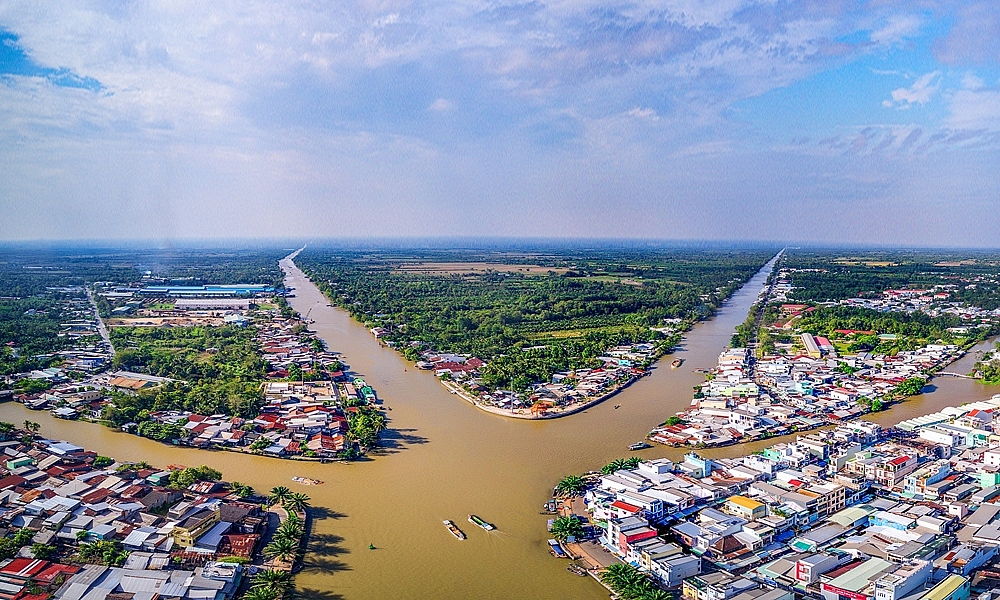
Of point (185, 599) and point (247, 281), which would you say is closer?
point (185, 599)

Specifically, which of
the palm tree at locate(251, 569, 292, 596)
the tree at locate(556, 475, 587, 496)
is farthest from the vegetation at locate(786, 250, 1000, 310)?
the palm tree at locate(251, 569, 292, 596)

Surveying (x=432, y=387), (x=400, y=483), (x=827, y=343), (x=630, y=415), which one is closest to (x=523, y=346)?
(x=432, y=387)

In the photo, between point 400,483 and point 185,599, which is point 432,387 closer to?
point 400,483

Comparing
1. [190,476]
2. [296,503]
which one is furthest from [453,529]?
[190,476]

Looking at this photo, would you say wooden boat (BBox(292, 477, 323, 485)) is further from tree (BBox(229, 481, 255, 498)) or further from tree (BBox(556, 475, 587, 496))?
tree (BBox(556, 475, 587, 496))

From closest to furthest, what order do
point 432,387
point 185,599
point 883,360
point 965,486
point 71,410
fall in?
point 185,599 → point 965,486 → point 71,410 → point 432,387 → point 883,360

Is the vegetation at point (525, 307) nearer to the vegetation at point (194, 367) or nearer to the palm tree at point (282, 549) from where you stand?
the vegetation at point (194, 367)

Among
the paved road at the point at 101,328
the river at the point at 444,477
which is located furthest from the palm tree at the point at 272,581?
the paved road at the point at 101,328
